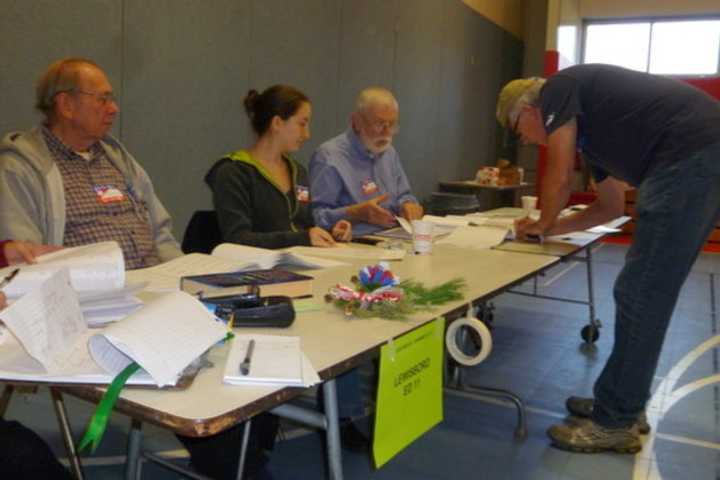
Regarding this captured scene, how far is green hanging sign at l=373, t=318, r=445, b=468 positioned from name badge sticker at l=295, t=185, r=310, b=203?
126cm

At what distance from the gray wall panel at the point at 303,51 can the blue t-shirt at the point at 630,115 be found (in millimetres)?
2290

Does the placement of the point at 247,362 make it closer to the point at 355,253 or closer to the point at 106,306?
the point at 106,306

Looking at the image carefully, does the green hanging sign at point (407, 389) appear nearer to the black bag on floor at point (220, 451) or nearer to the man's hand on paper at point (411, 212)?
the black bag on floor at point (220, 451)

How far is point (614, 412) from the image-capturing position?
197 cm

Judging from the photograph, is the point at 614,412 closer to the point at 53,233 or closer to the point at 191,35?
the point at 53,233

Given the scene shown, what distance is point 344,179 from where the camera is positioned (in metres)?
2.67

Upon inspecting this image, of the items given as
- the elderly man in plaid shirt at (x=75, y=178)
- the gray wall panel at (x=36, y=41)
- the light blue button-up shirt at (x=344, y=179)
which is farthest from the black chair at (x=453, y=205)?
the elderly man in plaid shirt at (x=75, y=178)

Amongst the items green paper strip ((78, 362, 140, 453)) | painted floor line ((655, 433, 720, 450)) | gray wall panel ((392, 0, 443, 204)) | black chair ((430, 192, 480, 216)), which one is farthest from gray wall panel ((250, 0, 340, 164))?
green paper strip ((78, 362, 140, 453))

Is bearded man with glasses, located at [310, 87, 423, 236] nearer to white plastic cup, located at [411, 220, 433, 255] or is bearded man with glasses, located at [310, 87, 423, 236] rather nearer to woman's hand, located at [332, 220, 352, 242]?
woman's hand, located at [332, 220, 352, 242]

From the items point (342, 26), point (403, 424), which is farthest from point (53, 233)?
point (342, 26)

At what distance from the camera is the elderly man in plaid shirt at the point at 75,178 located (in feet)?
5.81

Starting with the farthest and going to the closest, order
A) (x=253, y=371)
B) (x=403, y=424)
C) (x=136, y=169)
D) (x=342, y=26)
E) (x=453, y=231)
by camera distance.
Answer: (x=342, y=26) < (x=453, y=231) < (x=136, y=169) < (x=403, y=424) < (x=253, y=371)

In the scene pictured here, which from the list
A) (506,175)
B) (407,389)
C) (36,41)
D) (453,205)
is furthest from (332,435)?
(506,175)

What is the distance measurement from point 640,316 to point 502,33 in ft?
22.3
